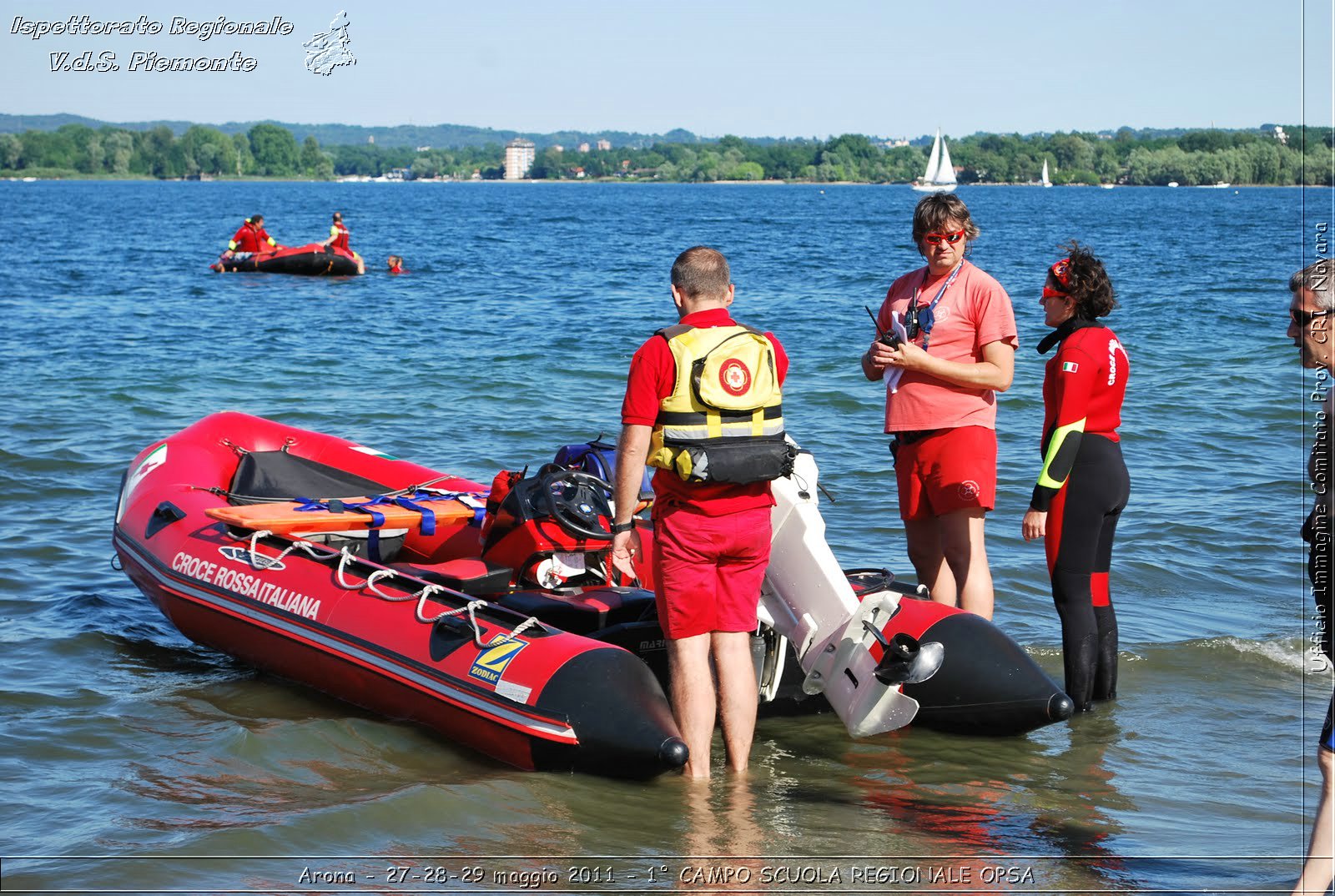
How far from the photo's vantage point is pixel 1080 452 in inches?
174

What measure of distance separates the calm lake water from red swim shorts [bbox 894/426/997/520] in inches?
32.5

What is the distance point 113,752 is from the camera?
4605 mm

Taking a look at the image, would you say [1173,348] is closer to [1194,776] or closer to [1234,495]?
[1234,495]

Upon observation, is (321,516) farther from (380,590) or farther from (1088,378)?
(1088,378)

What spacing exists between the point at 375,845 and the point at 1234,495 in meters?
6.10

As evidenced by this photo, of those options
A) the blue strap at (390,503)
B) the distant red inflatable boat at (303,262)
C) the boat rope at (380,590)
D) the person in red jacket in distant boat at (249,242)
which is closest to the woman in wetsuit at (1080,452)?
the boat rope at (380,590)

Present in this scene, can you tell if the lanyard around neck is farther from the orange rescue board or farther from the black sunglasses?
the orange rescue board

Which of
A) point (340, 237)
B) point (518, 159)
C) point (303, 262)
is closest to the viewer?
point (303, 262)

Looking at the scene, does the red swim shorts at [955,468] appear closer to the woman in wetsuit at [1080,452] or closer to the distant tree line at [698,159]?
the woman in wetsuit at [1080,452]

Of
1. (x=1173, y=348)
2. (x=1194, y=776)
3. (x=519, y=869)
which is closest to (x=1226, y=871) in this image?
(x=1194, y=776)

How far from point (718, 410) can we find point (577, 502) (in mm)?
1211

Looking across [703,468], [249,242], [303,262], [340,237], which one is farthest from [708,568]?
[249,242]

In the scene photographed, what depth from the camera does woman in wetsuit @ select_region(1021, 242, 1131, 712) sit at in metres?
4.35

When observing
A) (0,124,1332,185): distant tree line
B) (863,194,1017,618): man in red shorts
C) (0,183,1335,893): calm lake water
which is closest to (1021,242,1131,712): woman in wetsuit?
(863,194,1017,618): man in red shorts
